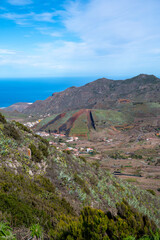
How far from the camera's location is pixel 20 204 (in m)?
5.49

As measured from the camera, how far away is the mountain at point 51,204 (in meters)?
4.59

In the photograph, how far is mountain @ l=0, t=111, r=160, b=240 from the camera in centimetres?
459

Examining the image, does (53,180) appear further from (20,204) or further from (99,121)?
(99,121)

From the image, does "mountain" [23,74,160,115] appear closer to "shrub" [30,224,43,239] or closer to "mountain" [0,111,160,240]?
"mountain" [0,111,160,240]

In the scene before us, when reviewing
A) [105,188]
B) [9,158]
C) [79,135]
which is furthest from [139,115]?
[9,158]

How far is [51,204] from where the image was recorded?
6773 mm

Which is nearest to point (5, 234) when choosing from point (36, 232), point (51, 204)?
point (36, 232)

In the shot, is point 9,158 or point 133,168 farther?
point 133,168

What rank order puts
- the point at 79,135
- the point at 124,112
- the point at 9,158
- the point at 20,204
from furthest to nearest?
the point at 124,112, the point at 79,135, the point at 9,158, the point at 20,204

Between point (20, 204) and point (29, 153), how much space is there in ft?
17.0

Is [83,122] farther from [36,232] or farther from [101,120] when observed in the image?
[36,232]

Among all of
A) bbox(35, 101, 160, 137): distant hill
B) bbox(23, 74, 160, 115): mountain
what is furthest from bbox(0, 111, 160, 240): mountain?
bbox(23, 74, 160, 115): mountain

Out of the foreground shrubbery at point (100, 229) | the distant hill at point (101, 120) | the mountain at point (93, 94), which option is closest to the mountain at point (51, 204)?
the foreground shrubbery at point (100, 229)

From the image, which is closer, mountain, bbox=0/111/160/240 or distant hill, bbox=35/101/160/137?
mountain, bbox=0/111/160/240
